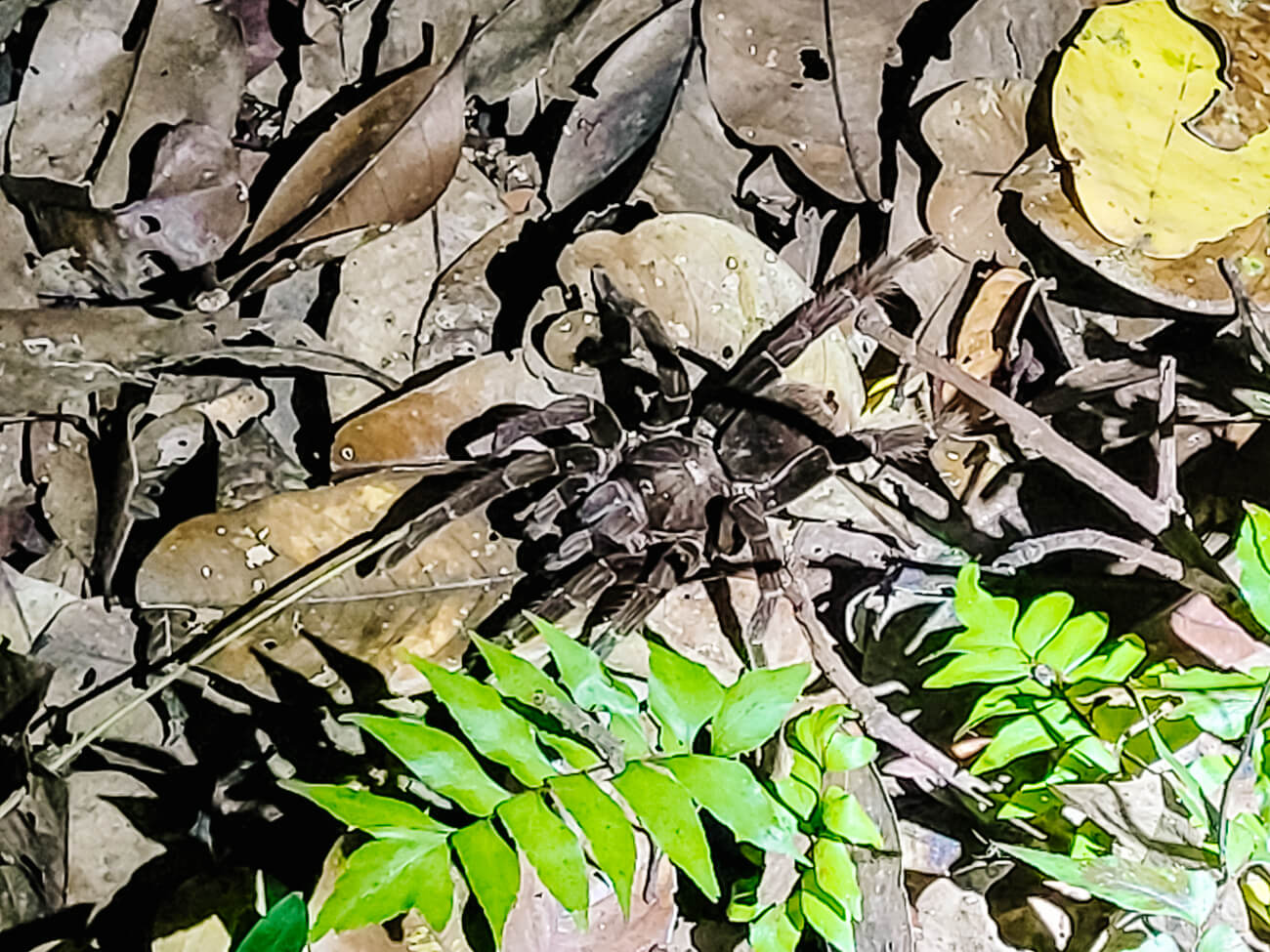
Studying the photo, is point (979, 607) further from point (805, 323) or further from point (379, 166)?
point (379, 166)

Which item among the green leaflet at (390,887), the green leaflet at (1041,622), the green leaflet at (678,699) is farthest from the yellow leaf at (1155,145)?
the green leaflet at (390,887)

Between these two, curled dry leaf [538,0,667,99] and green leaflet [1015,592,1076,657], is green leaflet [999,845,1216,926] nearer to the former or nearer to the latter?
green leaflet [1015,592,1076,657]

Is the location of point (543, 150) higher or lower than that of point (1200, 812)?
higher

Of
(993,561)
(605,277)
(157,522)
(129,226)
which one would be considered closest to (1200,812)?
(993,561)

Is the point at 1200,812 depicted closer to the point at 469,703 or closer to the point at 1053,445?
the point at 1053,445

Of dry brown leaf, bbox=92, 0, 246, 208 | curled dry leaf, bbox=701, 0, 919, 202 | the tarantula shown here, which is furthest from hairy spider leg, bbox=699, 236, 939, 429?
dry brown leaf, bbox=92, 0, 246, 208

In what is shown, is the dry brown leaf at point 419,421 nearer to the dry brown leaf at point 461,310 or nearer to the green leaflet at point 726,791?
the dry brown leaf at point 461,310
